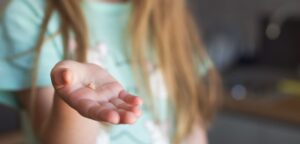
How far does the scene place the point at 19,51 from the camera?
0.72 metres

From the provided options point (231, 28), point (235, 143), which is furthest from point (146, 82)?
point (231, 28)

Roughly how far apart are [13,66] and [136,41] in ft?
0.62

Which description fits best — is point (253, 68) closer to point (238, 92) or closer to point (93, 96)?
point (238, 92)

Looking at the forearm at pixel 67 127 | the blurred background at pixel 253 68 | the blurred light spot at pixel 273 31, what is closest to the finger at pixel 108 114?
the forearm at pixel 67 127

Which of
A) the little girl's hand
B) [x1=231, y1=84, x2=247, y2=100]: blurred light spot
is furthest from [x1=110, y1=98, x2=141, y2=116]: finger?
[x1=231, y1=84, x2=247, y2=100]: blurred light spot

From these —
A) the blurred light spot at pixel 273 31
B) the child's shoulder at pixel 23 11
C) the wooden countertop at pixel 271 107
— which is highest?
the child's shoulder at pixel 23 11

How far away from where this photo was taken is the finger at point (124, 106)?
18.0 inches

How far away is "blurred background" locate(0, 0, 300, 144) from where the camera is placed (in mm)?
1668

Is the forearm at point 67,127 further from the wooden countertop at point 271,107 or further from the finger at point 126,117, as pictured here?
the wooden countertop at point 271,107

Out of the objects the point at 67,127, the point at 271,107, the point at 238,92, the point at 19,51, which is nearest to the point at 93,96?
the point at 67,127

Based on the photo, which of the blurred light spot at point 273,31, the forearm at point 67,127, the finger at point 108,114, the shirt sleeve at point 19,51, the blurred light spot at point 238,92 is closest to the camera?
the finger at point 108,114

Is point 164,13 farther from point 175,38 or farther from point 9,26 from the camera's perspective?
point 9,26

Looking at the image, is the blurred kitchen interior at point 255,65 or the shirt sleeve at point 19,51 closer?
the shirt sleeve at point 19,51

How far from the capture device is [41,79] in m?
0.71
